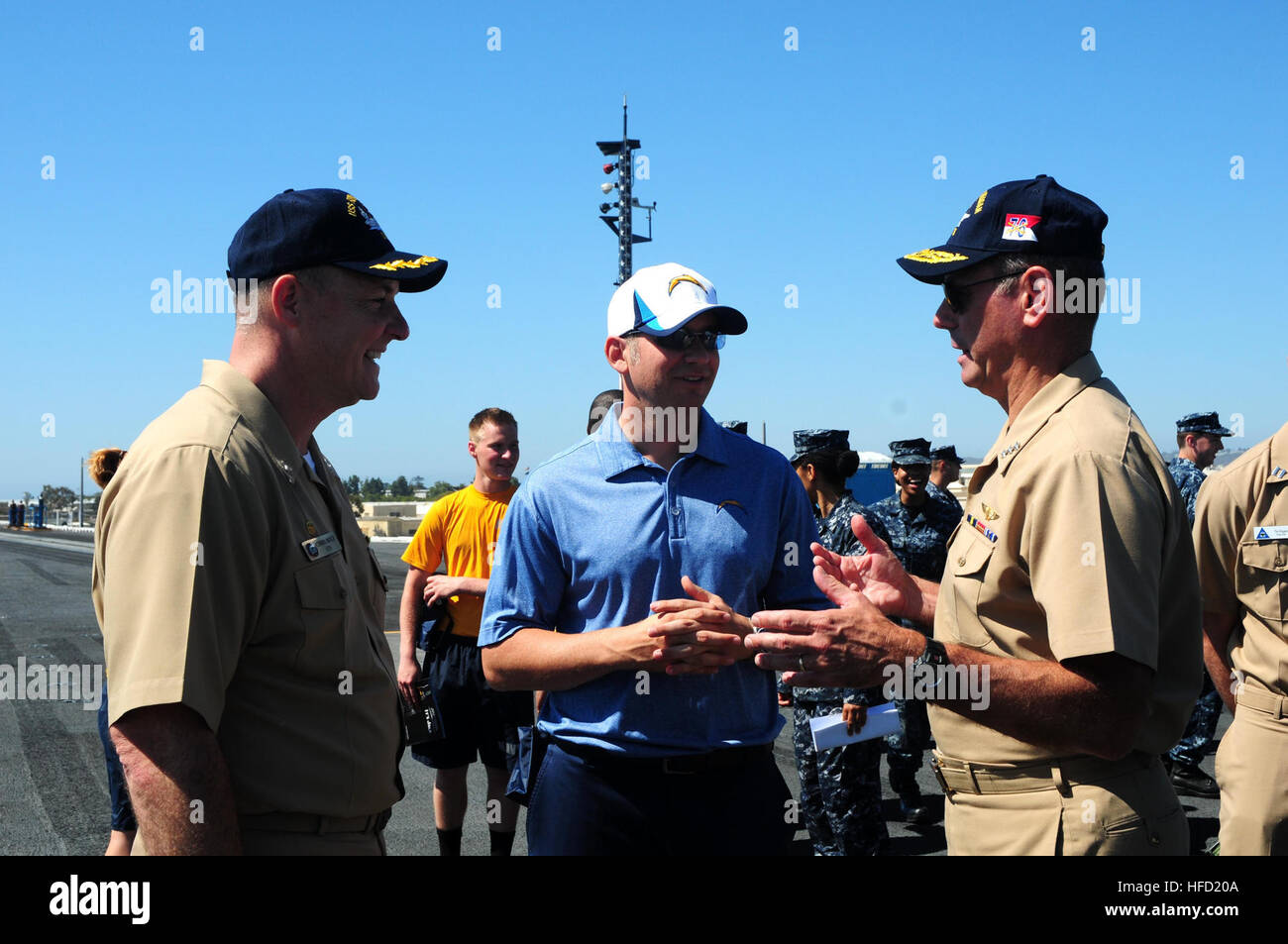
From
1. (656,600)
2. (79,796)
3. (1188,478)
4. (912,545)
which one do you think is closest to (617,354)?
(656,600)

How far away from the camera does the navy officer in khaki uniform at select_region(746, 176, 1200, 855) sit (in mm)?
2121

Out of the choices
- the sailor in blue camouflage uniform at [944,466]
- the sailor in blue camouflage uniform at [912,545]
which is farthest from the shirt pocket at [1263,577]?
the sailor in blue camouflage uniform at [944,466]

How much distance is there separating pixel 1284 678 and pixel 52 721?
29.4ft

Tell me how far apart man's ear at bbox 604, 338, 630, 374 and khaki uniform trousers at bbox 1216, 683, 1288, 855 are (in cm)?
249

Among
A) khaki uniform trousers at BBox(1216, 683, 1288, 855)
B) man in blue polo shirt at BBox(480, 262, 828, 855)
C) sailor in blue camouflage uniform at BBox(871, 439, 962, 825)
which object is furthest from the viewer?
sailor in blue camouflage uniform at BBox(871, 439, 962, 825)

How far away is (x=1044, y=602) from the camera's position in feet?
7.08

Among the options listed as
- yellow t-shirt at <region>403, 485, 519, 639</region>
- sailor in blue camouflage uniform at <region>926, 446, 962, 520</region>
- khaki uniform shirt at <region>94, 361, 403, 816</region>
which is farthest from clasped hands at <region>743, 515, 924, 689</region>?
sailor in blue camouflage uniform at <region>926, 446, 962, 520</region>

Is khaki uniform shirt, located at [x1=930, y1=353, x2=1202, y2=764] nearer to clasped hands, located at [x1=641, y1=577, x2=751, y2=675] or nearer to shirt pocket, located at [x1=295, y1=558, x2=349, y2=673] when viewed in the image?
clasped hands, located at [x1=641, y1=577, x2=751, y2=675]

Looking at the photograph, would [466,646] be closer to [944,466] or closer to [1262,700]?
[1262,700]

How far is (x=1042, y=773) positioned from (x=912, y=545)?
15.7ft

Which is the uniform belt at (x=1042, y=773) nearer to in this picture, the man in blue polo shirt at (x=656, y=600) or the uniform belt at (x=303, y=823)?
the man in blue polo shirt at (x=656, y=600)
